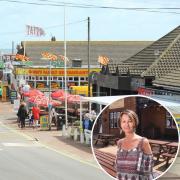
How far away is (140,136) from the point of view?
3.27m

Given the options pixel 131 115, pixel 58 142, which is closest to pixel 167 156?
pixel 131 115

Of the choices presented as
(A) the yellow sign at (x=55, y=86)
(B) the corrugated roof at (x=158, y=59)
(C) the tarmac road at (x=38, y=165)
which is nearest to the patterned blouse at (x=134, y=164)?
(C) the tarmac road at (x=38, y=165)

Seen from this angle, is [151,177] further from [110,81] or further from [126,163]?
[110,81]

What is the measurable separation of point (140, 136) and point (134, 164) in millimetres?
173

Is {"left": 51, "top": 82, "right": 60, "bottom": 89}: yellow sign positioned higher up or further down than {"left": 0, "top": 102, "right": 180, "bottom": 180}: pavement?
higher up

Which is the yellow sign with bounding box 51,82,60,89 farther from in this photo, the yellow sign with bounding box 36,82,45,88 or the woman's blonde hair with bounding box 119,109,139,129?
the woman's blonde hair with bounding box 119,109,139,129

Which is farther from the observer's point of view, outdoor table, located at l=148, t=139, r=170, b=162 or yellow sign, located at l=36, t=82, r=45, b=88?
yellow sign, located at l=36, t=82, r=45, b=88

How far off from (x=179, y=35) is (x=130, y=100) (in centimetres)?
2575

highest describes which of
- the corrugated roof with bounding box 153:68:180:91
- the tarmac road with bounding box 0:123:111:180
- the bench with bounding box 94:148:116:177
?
the bench with bounding box 94:148:116:177

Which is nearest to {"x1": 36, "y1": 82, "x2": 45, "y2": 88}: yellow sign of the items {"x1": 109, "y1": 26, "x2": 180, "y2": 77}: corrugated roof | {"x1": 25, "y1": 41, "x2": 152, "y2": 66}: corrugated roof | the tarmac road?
{"x1": 25, "y1": 41, "x2": 152, "y2": 66}: corrugated roof

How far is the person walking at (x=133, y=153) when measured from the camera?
322cm

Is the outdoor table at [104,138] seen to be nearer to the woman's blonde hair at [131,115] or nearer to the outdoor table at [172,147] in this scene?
the woman's blonde hair at [131,115]

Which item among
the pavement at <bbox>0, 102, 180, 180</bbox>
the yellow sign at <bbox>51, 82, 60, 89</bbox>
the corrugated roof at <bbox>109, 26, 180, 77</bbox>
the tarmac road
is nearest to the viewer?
the tarmac road

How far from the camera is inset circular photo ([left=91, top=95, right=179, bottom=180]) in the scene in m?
3.23
